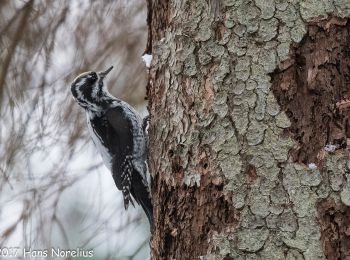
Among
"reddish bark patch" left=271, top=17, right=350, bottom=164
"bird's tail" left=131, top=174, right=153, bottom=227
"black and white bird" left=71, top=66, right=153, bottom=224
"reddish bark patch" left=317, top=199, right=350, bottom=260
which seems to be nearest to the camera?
"reddish bark patch" left=317, top=199, right=350, bottom=260

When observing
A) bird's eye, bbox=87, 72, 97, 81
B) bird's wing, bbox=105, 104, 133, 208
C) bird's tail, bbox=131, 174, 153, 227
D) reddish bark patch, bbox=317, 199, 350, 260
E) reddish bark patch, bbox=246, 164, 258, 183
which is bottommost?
reddish bark patch, bbox=317, 199, 350, 260

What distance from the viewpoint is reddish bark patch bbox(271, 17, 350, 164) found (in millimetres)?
1779

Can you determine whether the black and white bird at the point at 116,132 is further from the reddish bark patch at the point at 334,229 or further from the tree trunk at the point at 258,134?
the reddish bark patch at the point at 334,229

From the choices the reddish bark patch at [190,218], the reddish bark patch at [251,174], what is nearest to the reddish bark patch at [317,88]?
the reddish bark patch at [251,174]

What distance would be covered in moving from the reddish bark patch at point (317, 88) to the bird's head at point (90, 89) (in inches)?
59.8

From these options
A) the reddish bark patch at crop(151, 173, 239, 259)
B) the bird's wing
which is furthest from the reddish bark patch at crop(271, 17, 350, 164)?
the bird's wing

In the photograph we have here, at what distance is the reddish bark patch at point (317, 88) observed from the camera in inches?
70.1

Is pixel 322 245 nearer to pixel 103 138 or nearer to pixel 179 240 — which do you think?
pixel 179 240

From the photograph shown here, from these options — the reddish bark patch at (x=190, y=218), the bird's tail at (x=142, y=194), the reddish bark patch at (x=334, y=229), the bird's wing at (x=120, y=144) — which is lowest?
the reddish bark patch at (x=334, y=229)

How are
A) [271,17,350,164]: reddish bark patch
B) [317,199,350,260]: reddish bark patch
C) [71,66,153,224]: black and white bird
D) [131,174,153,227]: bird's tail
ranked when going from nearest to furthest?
[317,199,350,260]: reddish bark patch → [271,17,350,164]: reddish bark patch → [131,174,153,227]: bird's tail → [71,66,153,224]: black and white bird

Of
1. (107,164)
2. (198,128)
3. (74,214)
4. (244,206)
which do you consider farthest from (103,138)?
(244,206)

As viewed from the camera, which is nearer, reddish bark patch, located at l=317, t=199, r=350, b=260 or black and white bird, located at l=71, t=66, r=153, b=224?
reddish bark patch, located at l=317, t=199, r=350, b=260

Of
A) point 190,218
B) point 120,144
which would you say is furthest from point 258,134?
point 120,144

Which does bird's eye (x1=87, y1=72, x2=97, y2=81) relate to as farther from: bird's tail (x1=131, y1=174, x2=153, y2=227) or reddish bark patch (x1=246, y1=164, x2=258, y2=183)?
reddish bark patch (x1=246, y1=164, x2=258, y2=183)
